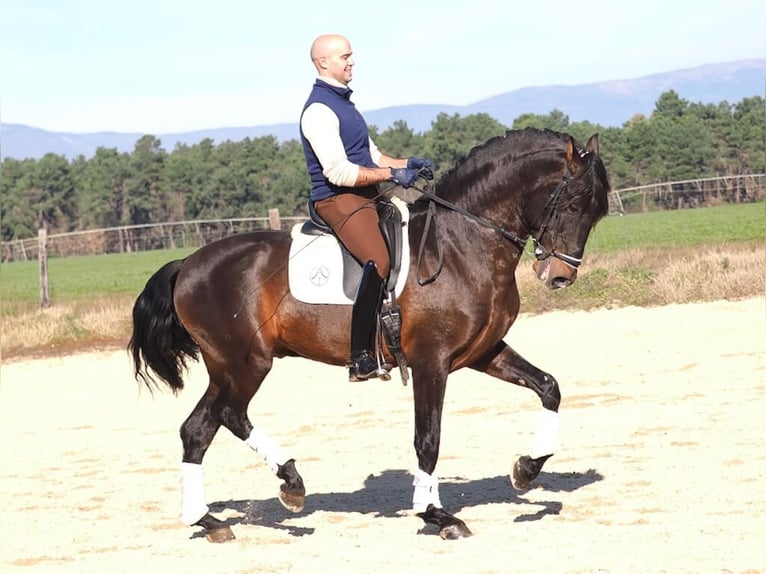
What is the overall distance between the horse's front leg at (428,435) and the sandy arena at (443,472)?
20 centimetres

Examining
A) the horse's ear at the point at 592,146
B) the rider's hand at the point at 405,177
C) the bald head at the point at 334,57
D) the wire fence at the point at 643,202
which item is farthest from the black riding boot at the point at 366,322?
the wire fence at the point at 643,202

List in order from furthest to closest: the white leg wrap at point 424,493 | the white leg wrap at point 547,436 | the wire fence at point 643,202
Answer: the wire fence at point 643,202 < the white leg wrap at point 547,436 < the white leg wrap at point 424,493

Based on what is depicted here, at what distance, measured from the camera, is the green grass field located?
2916cm

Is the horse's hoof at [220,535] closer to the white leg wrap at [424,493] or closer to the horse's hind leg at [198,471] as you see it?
the horse's hind leg at [198,471]

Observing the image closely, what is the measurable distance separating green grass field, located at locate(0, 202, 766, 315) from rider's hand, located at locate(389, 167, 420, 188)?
17972mm

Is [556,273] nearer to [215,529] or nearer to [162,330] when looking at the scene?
[215,529]

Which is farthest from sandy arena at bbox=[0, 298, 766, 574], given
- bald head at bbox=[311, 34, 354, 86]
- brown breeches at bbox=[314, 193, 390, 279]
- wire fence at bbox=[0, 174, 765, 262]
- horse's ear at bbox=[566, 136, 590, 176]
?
wire fence at bbox=[0, 174, 765, 262]

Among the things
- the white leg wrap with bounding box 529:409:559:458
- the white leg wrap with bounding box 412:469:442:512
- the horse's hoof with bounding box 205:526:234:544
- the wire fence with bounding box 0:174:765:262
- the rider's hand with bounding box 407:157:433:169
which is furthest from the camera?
the wire fence with bounding box 0:174:765:262

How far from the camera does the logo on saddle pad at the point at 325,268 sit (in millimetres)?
7449

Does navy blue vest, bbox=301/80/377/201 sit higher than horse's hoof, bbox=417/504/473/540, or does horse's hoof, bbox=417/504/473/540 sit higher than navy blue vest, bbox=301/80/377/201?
navy blue vest, bbox=301/80/377/201

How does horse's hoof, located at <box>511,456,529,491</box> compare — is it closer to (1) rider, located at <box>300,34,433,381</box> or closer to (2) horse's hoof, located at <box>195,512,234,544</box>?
(1) rider, located at <box>300,34,433,381</box>

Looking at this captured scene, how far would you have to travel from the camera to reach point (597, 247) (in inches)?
1172

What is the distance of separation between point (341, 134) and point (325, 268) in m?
0.88

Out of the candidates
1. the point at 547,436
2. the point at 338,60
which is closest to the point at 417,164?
the point at 338,60
